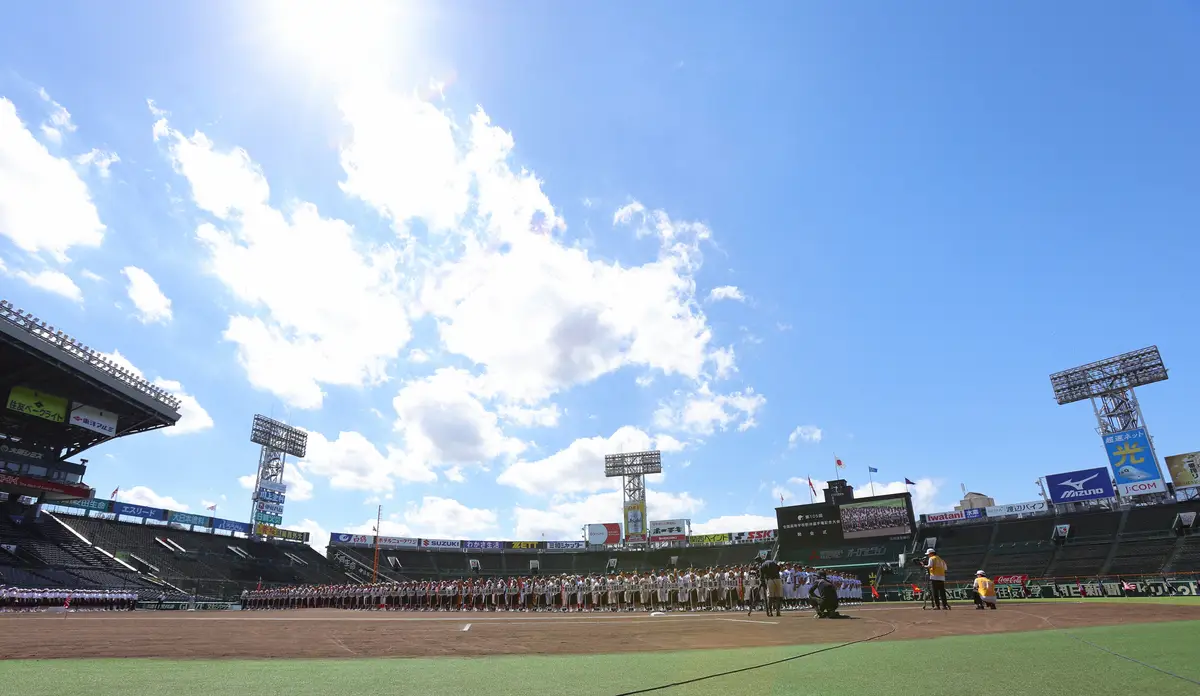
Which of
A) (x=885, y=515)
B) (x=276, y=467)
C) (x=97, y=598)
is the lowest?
(x=97, y=598)

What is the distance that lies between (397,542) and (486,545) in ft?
35.7

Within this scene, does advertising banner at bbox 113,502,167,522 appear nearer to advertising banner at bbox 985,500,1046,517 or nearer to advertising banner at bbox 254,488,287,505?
advertising banner at bbox 254,488,287,505

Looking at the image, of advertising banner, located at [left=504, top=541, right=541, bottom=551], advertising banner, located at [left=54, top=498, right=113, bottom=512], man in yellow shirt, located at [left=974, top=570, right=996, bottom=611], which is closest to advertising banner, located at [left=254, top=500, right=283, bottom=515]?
advertising banner, located at [left=54, top=498, right=113, bottom=512]

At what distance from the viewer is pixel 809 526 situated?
44594 mm

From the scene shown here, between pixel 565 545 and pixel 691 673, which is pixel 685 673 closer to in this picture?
pixel 691 673

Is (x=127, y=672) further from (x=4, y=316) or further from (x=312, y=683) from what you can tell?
(x=4, y=316)

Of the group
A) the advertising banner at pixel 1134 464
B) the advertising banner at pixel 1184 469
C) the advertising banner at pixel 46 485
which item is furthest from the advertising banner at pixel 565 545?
the advertising banner at pixel 1184 469

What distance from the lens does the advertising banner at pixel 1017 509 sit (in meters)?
50.8

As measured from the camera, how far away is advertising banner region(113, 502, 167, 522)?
5394 centimetres

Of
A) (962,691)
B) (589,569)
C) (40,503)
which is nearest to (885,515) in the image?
(589,569)

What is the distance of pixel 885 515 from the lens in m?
43.1

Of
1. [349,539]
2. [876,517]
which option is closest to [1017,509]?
[876,517]

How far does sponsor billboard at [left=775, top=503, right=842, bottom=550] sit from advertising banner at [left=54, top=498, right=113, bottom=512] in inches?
2293

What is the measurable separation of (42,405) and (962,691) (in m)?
57.7
